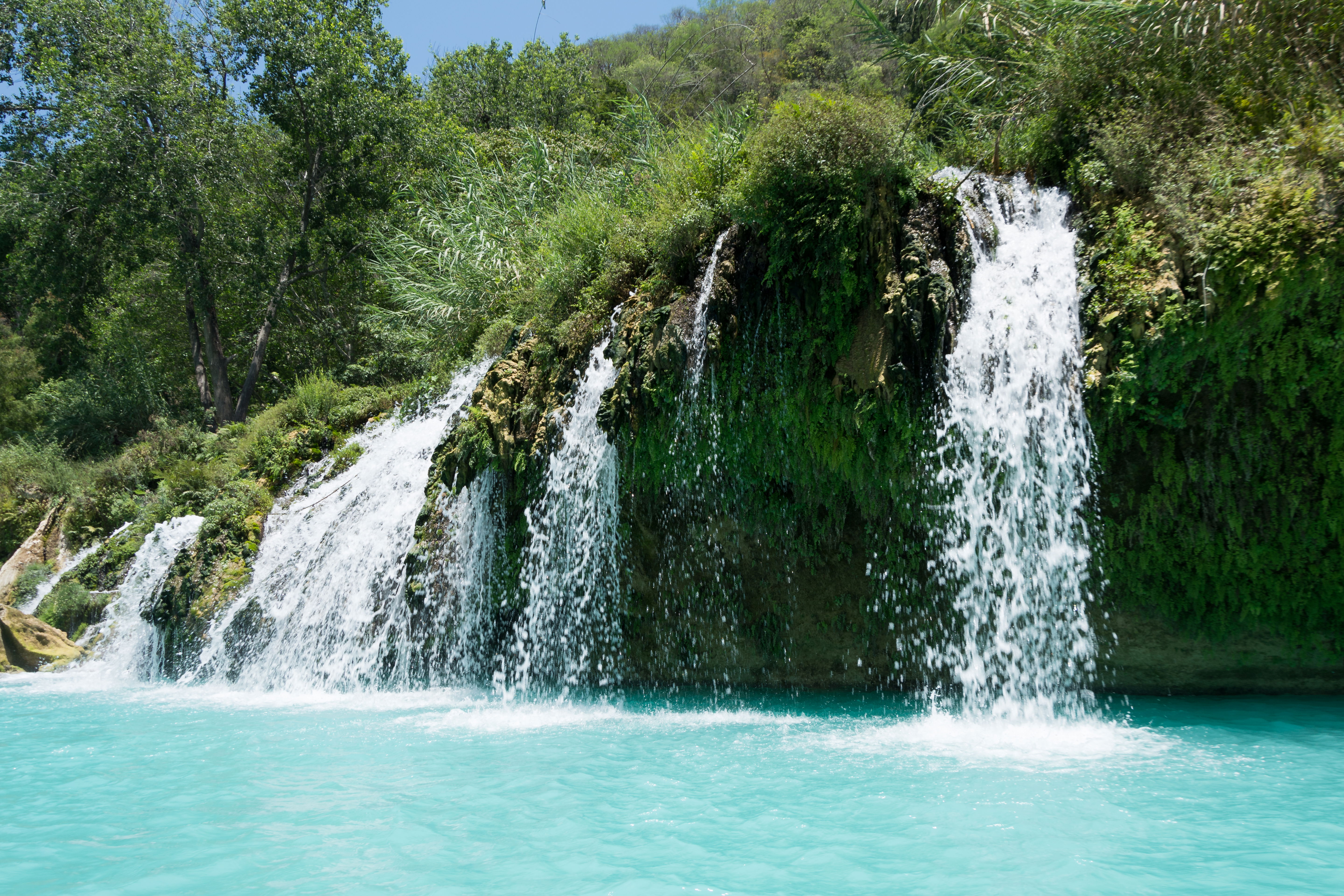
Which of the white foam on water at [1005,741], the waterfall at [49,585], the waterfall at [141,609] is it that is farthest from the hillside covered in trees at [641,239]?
the white foam on water at [1005,741]

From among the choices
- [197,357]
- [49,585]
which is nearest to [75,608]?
[49,585]

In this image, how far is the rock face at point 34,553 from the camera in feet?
50.1

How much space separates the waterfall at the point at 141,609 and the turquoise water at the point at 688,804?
4.22 metres

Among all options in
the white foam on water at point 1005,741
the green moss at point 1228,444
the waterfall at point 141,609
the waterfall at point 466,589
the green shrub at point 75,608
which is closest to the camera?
the white foam on water at point 1005,741

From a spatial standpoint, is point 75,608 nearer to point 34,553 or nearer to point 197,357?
point 34,553

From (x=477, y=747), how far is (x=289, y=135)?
19.2 m

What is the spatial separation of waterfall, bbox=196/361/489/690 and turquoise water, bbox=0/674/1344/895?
2174mm

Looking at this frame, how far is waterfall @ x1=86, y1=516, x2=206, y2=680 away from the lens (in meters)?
11.9

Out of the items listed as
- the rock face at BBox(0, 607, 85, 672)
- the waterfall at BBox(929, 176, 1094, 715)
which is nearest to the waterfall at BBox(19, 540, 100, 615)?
the rock face at BBox(0, 607, 85, 672)

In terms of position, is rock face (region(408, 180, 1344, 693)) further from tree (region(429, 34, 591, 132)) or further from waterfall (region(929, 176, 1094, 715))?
tree (region(429, 34, 591, 132))

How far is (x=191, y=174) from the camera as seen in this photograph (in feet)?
62.3

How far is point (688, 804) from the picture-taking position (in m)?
4.93

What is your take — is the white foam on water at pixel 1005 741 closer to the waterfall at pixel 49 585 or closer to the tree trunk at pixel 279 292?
the waterfall at pixel 49 585

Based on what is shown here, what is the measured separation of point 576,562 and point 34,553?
1343cm
